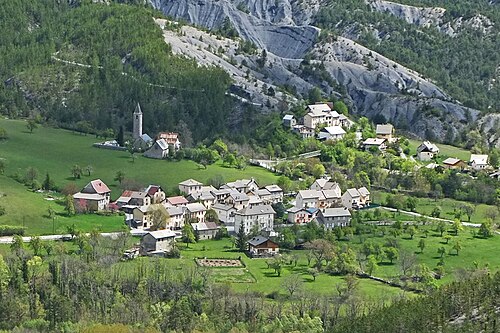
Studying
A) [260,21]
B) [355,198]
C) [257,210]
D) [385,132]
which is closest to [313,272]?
[257,210]

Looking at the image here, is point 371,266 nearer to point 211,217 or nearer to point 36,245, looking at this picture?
point 211,217

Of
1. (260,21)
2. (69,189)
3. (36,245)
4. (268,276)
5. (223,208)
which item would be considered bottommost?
(268,276)

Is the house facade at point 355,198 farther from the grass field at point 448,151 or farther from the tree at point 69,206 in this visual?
the grass field at point 448,151

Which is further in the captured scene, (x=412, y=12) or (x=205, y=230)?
(x=412, y=12)

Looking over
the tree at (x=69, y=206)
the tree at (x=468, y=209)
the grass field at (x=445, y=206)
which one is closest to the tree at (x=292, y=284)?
the tree at (x=69, y=206)

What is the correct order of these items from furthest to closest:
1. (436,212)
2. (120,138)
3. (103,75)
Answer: (103,75) < (120,138) < (436,212)

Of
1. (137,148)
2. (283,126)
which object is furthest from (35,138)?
(283,126)

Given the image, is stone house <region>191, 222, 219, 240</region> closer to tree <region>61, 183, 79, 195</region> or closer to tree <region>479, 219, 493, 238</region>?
tree <region>61, 183, 79, 195</region>

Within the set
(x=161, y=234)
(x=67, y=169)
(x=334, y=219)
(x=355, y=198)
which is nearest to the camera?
(x=161, y=234)
